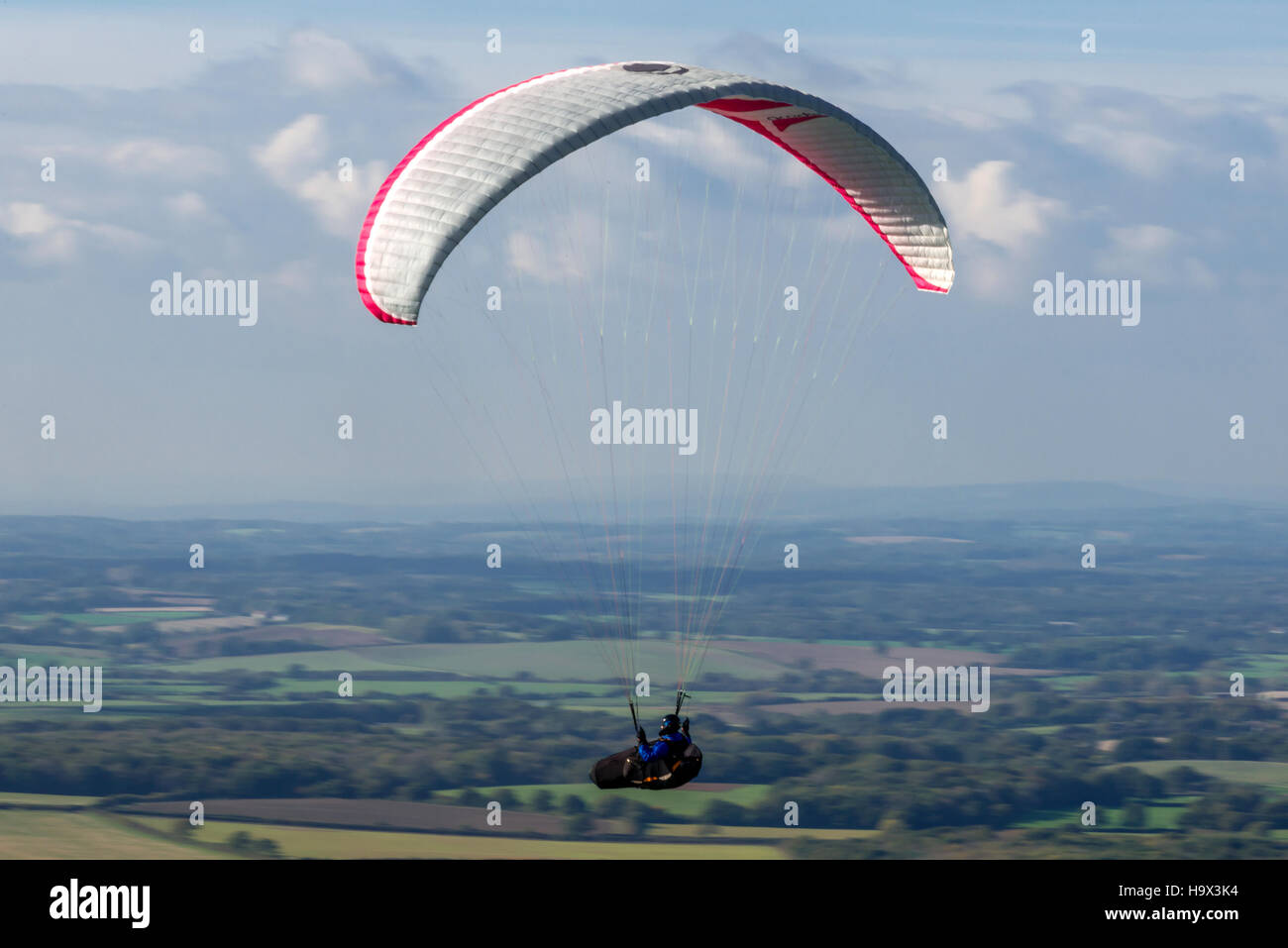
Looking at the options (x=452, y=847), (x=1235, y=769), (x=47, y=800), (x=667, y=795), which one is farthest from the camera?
(x=1235, y=769)

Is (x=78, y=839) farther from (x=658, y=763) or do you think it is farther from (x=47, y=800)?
(x=658, y=763)

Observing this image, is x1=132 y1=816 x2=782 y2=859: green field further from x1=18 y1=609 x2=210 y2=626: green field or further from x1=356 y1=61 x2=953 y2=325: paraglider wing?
x1=18 y1=609 x2=210 y2=626: green field

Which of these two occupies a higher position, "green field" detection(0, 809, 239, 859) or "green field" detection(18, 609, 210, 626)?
"green field" detection(18, 609, 210, 626)

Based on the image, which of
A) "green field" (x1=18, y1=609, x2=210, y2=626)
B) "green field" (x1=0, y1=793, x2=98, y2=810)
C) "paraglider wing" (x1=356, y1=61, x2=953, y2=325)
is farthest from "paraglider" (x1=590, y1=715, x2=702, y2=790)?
"green field" (x1=18, y1=609, x2=210, y2=626)

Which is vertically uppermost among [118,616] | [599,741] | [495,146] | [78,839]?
[118,616]

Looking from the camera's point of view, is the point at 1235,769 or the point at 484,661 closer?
the point at 1235,769

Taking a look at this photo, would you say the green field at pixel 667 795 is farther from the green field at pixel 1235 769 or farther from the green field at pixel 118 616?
the green field at pixel 118 616

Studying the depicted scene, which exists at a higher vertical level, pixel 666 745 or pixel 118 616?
pixel 118 616

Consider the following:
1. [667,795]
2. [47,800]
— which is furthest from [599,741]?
[47,800]
